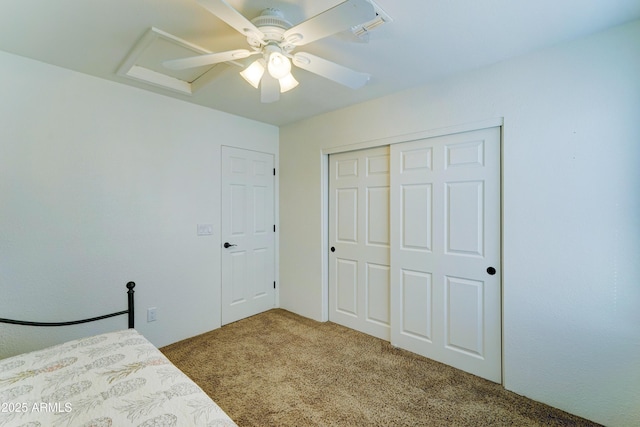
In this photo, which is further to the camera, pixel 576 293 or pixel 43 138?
pixel 43 138

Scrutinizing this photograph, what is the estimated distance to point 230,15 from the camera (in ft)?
3.82

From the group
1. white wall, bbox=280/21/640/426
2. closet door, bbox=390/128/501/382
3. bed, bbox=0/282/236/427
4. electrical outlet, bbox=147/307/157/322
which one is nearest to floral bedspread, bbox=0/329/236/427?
bed, bbox=0/282/236/427

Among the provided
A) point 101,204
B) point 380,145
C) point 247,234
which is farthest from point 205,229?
point 380,145

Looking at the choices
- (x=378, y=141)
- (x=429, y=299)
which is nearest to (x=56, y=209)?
(x=378, y=141)

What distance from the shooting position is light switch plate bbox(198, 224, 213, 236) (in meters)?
2.89

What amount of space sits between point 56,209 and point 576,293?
3668mm

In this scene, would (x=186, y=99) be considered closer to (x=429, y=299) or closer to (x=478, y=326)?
(x=429, y=299)

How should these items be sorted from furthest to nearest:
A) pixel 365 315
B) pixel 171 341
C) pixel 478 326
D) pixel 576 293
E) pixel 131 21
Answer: pixel 365 315 → pixel 171 341 → pixel 478 326 → pixel 576 293 → pixel 131 21

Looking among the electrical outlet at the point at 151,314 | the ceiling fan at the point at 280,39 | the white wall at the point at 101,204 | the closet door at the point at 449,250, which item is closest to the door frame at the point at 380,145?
the closet door at the point at 449,250

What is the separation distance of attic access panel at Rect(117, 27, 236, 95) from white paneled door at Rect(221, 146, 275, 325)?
814 millimetres

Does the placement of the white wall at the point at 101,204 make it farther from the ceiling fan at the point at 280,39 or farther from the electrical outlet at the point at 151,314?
the ceiling fan at the point at 280,39

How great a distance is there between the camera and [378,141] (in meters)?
2.71

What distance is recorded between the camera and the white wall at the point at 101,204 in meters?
1.93

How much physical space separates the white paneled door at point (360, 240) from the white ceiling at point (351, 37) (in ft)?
3.11
